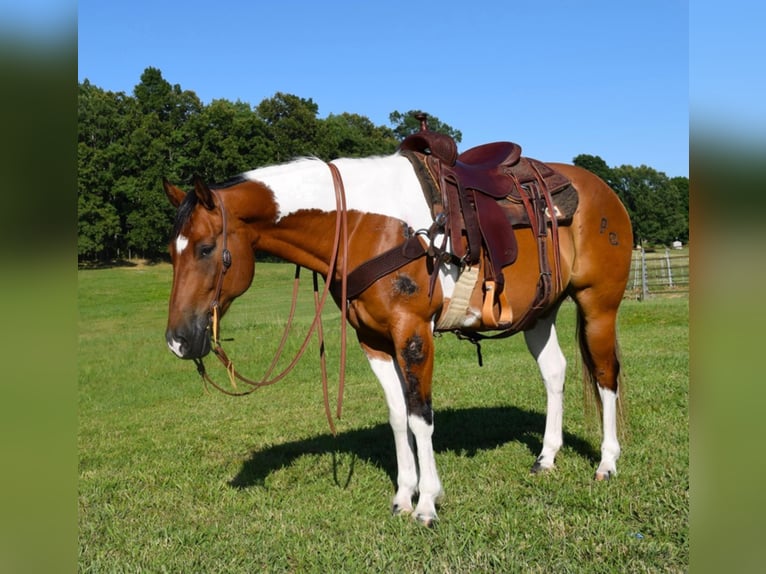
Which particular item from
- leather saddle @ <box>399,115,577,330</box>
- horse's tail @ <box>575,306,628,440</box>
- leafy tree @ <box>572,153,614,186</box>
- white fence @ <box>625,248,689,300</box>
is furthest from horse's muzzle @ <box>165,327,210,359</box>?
leafy tree @ <box>572,153,614,186</box>

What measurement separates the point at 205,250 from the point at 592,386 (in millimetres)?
3238

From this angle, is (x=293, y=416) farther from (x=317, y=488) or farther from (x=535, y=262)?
(x=535, y=262)

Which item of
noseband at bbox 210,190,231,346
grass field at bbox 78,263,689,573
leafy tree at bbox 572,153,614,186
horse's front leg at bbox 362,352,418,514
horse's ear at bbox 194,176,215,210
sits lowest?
grass field at bbox 78,263,689,573

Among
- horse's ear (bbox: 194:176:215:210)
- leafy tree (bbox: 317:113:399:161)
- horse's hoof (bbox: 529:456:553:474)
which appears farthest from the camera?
leafy tree (bbox: 317:113:399:161)

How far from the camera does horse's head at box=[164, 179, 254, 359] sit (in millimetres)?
3279

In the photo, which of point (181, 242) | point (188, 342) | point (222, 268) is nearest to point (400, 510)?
point (188, 342)

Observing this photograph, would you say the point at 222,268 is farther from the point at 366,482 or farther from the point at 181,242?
the point at 366,482

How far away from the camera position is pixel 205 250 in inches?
131

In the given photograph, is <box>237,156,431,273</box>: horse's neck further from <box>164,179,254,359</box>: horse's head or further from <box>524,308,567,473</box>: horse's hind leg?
<box>524,308,567,473</box>: horse's hind leg

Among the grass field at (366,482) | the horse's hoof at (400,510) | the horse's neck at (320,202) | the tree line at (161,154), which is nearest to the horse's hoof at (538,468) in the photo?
the grass field at (366,482)

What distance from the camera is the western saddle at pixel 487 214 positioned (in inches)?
143

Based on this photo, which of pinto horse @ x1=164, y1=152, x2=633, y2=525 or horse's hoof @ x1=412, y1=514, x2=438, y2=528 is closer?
pinto horse @ x1=164, y1=152, x2=633, y2=525

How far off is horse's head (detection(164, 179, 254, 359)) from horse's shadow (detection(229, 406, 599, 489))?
168 centimetres
